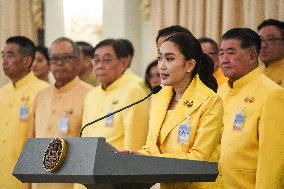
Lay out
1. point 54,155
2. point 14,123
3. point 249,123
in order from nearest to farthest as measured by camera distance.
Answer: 1. point 54,155
2. point 249,123
3. point 14,123

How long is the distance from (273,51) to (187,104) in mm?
1406

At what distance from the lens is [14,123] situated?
4590 millimetres

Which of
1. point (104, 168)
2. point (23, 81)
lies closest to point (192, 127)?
point (104, 168)

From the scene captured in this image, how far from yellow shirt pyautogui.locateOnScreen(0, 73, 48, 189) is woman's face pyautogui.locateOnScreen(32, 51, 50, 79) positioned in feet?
2.09

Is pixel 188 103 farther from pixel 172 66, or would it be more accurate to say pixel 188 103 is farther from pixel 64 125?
pixel 64 125

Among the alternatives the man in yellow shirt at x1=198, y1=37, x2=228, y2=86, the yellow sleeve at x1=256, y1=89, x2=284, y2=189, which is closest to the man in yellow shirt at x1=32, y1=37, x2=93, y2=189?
the man in yellow shirt at x1=198, y1=37, x2=228, y2=86

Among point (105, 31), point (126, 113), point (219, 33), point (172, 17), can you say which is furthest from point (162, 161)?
point (105, 31)

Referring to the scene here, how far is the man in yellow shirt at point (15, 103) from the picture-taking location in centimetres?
452

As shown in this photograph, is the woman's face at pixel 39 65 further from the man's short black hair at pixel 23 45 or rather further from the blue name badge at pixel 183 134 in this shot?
the blue name badge at pixel 183 134

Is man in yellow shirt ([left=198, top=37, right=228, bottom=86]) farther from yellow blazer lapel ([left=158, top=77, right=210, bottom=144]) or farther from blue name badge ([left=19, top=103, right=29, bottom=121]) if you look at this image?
yellow blazer lapel ([left=158, top=77, right=210, bottom=144])

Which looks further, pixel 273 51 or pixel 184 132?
pixel 273 51

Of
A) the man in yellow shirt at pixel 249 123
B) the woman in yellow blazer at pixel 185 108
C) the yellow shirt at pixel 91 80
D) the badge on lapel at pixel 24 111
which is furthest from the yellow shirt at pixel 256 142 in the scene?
the yellow shirt at pixel 91 80

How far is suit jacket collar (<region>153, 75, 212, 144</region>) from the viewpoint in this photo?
2604 millimetres

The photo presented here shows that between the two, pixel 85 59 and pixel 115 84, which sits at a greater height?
pixel 85 59
